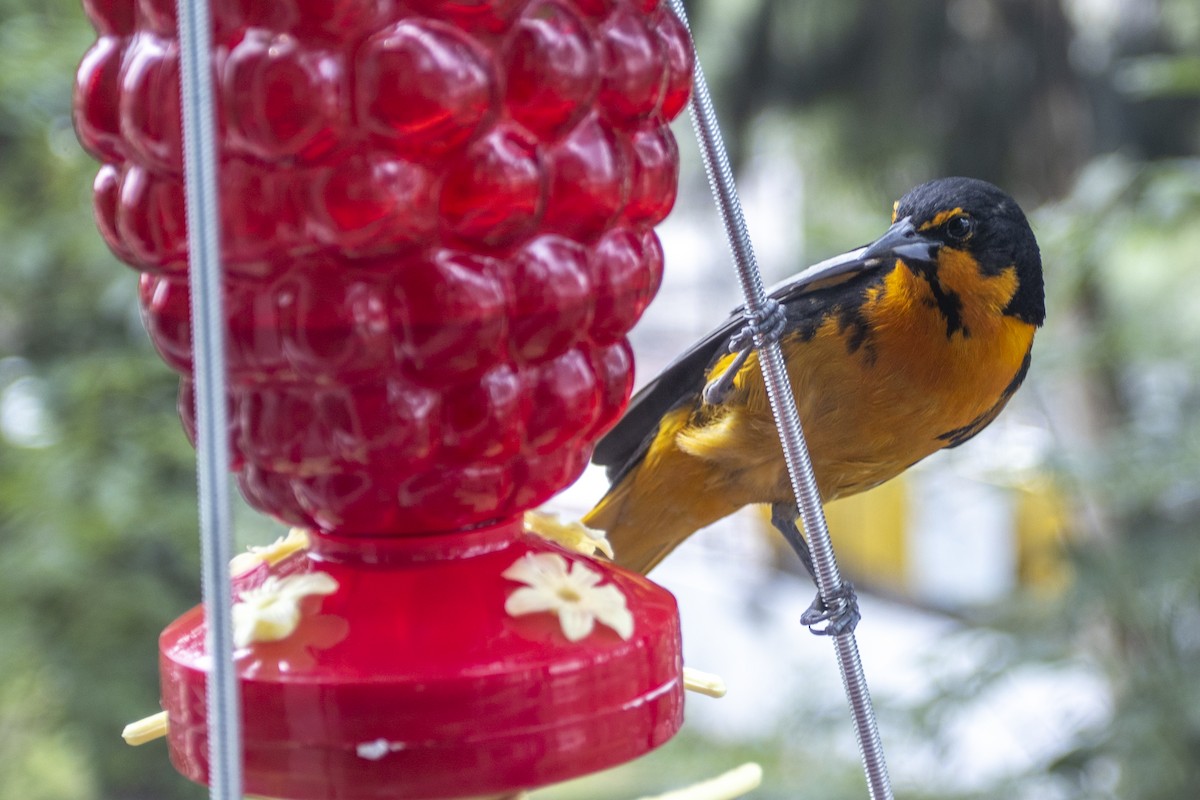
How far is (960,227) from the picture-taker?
5.19ft

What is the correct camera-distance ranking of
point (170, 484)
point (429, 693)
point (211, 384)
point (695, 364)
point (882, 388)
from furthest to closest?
point (170, 484)
point (695, 364)
point (882, 388)
point (429, 693)
point (211, 384)

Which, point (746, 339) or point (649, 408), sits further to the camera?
point (649, 408)

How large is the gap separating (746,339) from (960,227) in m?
0.35

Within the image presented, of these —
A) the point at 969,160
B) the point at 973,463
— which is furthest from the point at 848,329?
the point at 969,160

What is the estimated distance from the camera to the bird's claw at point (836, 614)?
1.09 m

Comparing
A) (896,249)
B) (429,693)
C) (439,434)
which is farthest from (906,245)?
(429,693)

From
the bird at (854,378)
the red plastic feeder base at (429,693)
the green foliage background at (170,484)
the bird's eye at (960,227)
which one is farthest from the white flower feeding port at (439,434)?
the green foliage background at (170,484)

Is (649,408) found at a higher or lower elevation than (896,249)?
lower

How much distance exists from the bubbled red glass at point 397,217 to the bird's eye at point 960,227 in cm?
71

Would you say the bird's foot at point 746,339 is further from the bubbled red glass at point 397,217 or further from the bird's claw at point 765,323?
the bubbled red glass at point 397,217

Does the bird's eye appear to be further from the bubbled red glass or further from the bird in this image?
the bubbled red glass

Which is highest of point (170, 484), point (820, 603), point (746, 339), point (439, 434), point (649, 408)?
point (439, 434)

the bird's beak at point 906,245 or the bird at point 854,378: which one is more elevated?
the bird's beak at point 906,245

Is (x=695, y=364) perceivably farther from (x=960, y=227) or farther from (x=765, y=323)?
(x=765, y=323)
